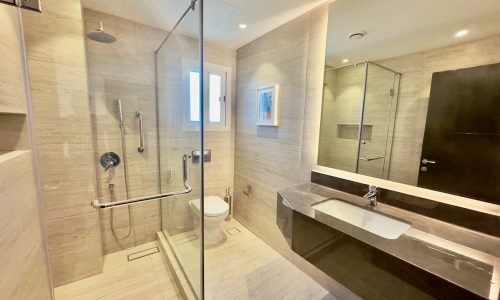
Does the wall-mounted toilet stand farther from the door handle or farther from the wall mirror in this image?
the door handle

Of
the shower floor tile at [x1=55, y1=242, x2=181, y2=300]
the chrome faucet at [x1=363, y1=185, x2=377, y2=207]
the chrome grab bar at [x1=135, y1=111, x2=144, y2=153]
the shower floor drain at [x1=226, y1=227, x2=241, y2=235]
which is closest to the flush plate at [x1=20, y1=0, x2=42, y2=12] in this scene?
the chrome grab bar at [x1=135, y1=111, x2=144, y2=153]

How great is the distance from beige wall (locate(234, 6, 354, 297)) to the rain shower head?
1.39m

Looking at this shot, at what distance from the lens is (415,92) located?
1.23 meters

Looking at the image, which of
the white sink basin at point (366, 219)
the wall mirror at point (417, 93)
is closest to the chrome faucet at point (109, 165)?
the white sink basin at point (366, 219)

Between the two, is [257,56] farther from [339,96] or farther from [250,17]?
[339,96]

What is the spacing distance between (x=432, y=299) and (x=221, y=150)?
235 centimetres

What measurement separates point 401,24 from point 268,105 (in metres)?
1.21

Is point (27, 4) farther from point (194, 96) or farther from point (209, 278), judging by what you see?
point (209, 278)

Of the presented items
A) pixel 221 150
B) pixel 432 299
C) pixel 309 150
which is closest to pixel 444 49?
pixel 309 150

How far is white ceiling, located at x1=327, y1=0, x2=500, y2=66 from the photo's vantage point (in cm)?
102

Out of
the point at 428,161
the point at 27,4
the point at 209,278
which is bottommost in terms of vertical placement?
the point at 209,278

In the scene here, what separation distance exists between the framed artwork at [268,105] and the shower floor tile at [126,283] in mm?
1768

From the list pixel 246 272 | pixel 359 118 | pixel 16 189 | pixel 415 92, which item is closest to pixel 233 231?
pixel 246 272

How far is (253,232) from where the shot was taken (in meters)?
2.59
